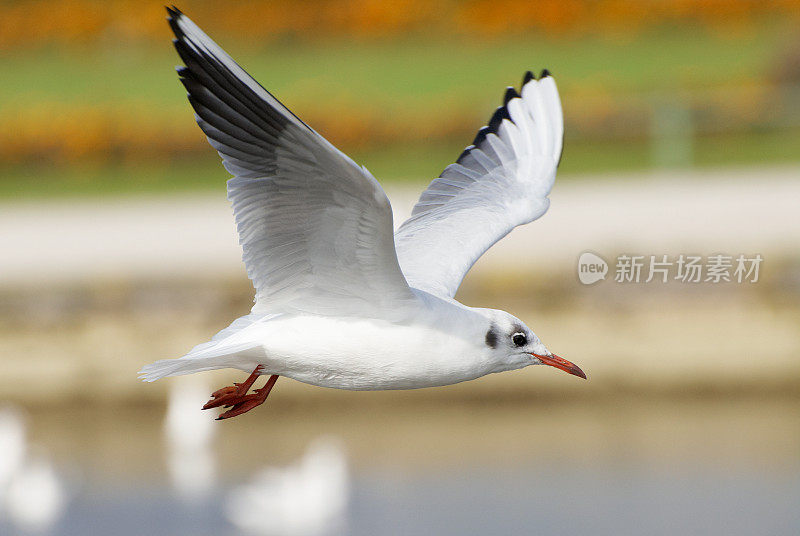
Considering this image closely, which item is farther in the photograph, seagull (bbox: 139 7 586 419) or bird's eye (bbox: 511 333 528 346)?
bird's eye (bbox: 511 333 528 346)

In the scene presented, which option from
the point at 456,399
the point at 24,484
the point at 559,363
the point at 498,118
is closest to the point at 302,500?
the point at 456,399

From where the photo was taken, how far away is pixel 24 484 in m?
11.4

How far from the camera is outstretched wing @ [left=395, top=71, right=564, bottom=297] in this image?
215 inches

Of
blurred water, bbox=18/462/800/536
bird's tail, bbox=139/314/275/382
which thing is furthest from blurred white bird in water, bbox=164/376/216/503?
bird's tail, bbox=139/314/275/382

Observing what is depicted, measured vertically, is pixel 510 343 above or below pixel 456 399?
below

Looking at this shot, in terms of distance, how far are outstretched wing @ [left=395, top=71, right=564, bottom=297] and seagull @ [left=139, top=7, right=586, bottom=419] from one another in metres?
0.23

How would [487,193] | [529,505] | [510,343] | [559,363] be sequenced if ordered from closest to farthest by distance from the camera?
[510,343], [559,363], [487,193], [529,505]

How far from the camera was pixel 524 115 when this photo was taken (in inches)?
252

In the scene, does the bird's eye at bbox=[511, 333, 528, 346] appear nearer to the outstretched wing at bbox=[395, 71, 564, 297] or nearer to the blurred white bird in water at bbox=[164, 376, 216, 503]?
the outstretched wing at bbox=[395, 71, 564, 297]

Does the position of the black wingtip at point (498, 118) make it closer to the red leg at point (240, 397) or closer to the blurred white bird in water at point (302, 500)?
the red leg at point (240, 397)

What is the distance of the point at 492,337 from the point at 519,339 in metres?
0.11

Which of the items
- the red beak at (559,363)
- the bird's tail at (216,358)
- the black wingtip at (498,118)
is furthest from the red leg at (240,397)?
the black wingtip at (498,118)

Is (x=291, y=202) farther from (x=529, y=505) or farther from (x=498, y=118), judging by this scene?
(x=529, y=505)

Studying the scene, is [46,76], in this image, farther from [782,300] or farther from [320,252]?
[320,252]
